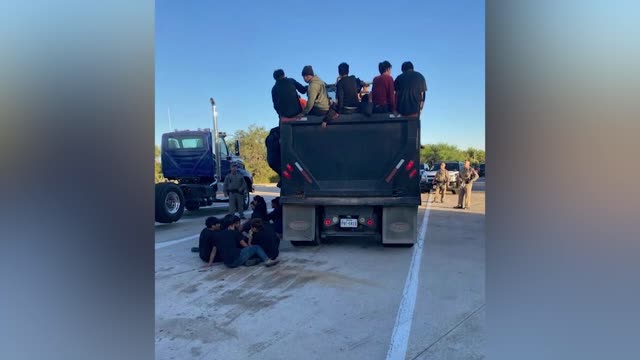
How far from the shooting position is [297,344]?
130 inches

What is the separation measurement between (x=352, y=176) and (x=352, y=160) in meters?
0.29

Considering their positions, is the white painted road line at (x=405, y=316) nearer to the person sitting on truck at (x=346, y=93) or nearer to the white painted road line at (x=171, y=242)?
the person sitting on truck at (x=346, y=93)

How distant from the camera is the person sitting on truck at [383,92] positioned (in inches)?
271

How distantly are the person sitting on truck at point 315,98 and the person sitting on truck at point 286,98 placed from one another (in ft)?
0.66

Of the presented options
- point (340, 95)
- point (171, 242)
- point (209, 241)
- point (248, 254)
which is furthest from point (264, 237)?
point (171, 242)

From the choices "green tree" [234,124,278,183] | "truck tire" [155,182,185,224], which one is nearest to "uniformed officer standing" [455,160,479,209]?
"truck tire" [155,182,185,224]

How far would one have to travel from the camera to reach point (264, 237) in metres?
6.24

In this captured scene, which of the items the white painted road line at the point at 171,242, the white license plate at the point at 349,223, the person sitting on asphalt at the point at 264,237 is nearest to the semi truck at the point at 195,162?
the white painted road line at the point at 171,242
